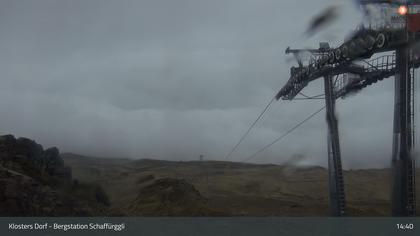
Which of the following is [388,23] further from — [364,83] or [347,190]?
[347,190]

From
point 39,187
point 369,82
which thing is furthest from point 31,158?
point 369,82

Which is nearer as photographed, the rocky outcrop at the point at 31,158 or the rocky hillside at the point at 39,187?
the rocky hillside at the point at 39,187

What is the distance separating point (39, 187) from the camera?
21875 millimetres

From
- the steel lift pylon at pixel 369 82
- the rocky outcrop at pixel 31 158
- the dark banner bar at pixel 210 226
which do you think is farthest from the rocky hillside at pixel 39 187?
the steel lift pylon at pixel 369 82

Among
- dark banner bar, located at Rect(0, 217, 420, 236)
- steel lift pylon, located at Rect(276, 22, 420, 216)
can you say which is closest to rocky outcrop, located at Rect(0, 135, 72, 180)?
dark banner bar, located at Rect(0, 217, 420, 236)

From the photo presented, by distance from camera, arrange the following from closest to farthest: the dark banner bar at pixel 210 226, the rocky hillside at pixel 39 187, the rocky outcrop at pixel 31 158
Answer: the dark banner bar at pixel 210 226
the rocky hillside at pixel 39 187
the rocky outcrop at pixel 31 158

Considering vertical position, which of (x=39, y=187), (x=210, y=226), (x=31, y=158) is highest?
(x=31, y=158)

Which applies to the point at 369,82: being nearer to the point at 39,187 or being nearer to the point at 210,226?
the point at 210,226

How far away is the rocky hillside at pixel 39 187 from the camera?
20.6 m

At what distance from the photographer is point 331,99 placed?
29.5 m

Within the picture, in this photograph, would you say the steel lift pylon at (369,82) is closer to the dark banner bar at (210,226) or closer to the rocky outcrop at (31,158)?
the dark banner bar at (210,226)

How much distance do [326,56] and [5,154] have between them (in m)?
18.4

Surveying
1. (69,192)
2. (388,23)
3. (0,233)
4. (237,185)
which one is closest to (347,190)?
A: (237,185)

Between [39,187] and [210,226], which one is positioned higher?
[39,187]
